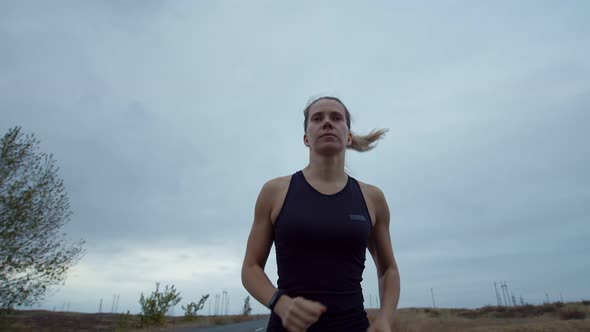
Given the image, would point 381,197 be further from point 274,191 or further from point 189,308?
point 189,308

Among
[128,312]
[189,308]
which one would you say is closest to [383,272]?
[128,312]

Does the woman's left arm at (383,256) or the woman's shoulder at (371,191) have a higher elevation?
the woman's shoulder at (371,191)

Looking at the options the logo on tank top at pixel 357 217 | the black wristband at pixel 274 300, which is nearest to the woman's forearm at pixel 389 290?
the logo on tank top at pixel 357 217

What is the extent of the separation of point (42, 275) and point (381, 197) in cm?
1790

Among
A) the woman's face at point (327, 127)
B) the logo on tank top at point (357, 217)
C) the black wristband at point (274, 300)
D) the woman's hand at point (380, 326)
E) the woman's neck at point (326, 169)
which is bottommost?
the woman's hand at point (380, 326)

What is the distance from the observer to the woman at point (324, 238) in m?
1.57

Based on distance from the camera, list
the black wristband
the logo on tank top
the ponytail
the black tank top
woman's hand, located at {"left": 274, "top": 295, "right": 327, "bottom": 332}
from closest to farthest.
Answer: woman's hand, located at {"left": 274, "top": 295, "right": 327, "bottom": 332}, the black wristband, the black tank top, the logo on tank top, the ponytail

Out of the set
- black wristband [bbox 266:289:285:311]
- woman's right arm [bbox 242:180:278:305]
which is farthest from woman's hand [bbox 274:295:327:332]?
woman's right arm [bbox 242:180:278:305]

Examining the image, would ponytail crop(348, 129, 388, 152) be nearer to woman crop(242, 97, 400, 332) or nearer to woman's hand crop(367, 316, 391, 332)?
woman crop(242, 97, 400, 332)

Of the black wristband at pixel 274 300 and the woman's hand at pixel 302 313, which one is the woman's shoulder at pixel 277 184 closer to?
the black wristband at pixel 274 300

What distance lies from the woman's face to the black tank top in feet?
1.12

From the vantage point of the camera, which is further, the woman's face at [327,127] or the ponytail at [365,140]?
the ponytail at [365,140]

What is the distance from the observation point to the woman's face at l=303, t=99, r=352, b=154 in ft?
6.37

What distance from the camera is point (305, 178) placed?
200cm
